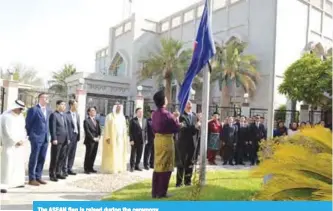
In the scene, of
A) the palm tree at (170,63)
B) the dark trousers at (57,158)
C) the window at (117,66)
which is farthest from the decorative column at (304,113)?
the window at (117,66)

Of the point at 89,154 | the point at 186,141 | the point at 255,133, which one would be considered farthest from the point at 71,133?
the point at 255,133

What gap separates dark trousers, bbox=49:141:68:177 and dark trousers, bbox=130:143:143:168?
1580mm

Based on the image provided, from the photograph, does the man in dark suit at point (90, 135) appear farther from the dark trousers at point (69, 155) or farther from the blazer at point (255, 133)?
the blazer at point (255, 133)

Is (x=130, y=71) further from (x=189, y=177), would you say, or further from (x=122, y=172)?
(x=189, y=177)

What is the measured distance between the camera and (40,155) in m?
6.04

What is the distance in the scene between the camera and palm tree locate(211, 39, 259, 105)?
2080 cm

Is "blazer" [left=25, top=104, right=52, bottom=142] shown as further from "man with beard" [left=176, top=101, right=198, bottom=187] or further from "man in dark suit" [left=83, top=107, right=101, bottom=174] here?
"man with beard" [left=176, top=101, right=198, bottom=187]

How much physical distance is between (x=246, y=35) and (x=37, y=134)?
19.4 m

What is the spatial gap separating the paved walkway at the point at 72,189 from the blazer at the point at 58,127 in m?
0.73

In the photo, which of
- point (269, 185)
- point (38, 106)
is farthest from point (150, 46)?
point (269, 185)

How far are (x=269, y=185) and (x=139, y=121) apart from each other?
4598 mm

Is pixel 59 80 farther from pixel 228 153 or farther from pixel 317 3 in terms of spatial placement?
pixel 228 153

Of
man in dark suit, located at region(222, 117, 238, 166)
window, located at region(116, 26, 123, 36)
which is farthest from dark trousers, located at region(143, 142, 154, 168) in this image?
window, located at region(116, 26, 123, 36)

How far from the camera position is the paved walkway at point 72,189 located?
489cm
